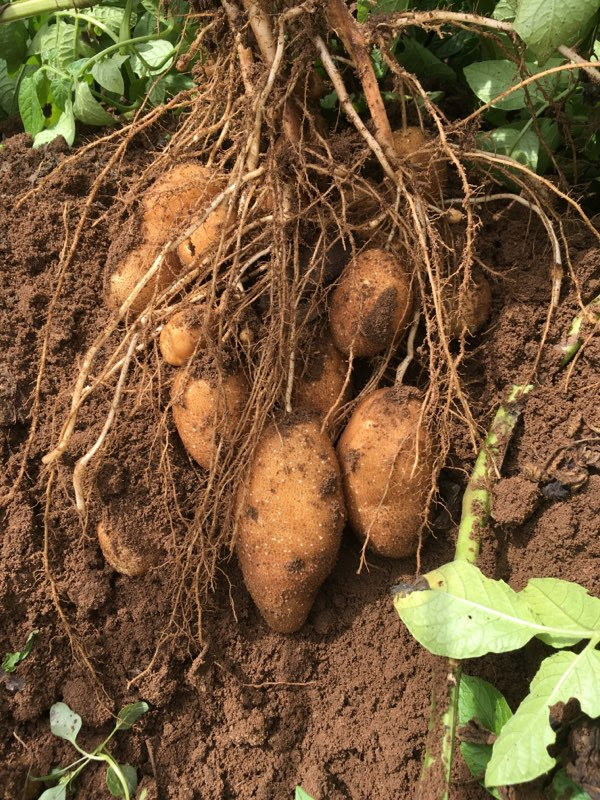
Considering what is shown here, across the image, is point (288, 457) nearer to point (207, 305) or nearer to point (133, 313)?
point (207, 305)

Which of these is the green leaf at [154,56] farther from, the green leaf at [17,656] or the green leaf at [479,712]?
the green leaf at [479,712]

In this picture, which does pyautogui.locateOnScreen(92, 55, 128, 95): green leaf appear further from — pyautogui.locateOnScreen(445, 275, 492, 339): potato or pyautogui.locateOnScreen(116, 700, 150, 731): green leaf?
pyautogui.locateOnScreen(116, 700, 150, 731): green leaf

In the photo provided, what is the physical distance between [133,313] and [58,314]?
0.46ft

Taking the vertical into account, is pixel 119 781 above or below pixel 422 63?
below

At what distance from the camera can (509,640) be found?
2.93 ft

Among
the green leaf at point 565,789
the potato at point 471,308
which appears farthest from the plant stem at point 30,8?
the green leaf at point 565,789

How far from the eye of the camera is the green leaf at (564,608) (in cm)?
88

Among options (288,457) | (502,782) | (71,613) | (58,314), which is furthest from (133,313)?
(502,782)

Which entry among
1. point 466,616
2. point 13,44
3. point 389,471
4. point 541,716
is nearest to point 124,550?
point 389,471

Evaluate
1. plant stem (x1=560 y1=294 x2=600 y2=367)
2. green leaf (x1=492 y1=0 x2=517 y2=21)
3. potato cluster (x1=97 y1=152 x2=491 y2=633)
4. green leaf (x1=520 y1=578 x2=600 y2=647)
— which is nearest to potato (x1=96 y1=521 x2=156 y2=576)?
potato cluster (x1=97 y1=152 x2=491 y2=633)

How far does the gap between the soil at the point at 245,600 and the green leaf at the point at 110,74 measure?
182mm

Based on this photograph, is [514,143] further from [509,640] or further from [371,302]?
[509,640]

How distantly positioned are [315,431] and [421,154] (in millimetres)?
474

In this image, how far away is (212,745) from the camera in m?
1.11
